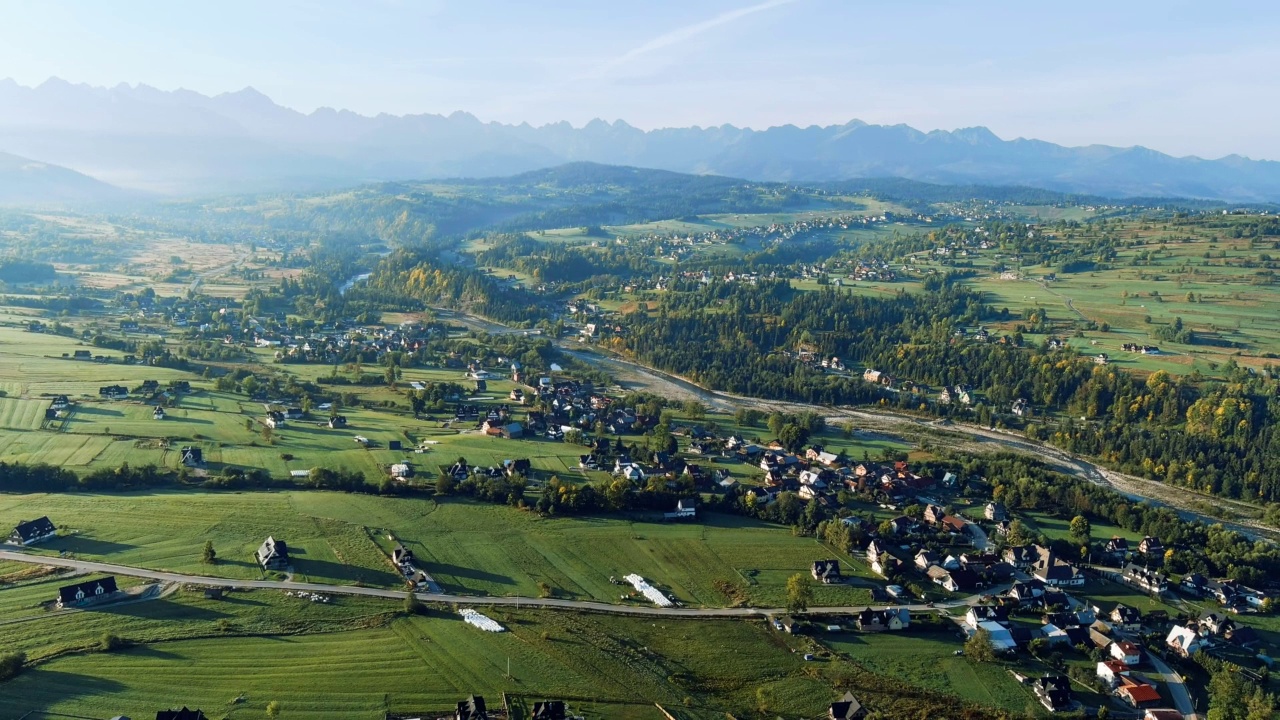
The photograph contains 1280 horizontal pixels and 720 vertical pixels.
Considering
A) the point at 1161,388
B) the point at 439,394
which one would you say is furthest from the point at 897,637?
the point at 1161,388

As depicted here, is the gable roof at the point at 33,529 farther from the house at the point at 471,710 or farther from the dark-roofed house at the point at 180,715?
the house at the point at 471,710

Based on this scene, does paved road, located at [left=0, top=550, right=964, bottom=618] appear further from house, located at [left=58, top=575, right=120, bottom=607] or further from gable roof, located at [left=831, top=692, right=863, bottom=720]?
gable roof, located at [left=831, top=692, right=863, bottom=720]

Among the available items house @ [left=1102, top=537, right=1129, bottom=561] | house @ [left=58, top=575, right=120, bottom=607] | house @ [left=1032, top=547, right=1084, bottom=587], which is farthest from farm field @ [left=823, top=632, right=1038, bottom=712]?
house @ [left=58, top=575, right=120, bottom=607]

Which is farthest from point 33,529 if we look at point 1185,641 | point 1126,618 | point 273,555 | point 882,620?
point 1185,641

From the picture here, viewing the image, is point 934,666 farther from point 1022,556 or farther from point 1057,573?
point 1022,556

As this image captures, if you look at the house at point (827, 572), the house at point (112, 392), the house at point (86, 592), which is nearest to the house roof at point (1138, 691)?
the house at point (827, 572)

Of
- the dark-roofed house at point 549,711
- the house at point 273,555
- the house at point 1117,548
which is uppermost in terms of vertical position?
the house at point 273,555
